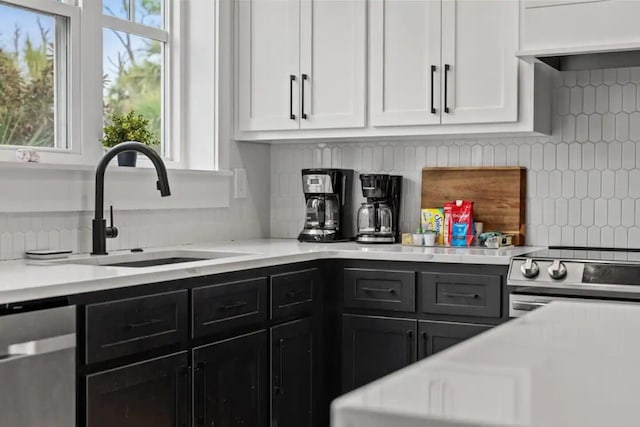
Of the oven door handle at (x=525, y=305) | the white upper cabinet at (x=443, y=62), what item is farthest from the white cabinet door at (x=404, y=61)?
the oven door handle at (x=525, y=305)

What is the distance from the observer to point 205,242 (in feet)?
13.2

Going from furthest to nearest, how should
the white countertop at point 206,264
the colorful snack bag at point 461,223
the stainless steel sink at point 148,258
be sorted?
1. the colorful snack bag at point 461,223
2. the stainless steel sink at point 148,258
3. the white countertop at point 206,264

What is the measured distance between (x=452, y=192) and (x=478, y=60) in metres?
0.67

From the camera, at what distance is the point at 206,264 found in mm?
2938

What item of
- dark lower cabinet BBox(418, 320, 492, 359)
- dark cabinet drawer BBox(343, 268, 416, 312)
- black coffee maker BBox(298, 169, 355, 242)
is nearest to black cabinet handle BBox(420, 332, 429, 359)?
dark lower cabinet BBox(418, 320, 492, 359)

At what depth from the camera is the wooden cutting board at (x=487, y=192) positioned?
388 cm

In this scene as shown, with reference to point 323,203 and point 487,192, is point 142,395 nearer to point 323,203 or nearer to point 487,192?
point 323,203

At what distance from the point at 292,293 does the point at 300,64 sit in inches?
45.8

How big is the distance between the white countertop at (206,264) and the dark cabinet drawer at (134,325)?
2.5 inches

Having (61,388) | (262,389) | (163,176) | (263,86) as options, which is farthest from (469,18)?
(61,388)

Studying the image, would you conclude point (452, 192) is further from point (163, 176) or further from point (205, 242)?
point (163, 176)

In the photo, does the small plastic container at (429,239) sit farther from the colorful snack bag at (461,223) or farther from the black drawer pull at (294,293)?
the black drawer pull at (294,293)

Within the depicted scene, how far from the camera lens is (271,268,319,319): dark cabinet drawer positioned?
3299 millimetres

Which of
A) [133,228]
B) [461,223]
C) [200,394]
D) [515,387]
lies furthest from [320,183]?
[515,387]
